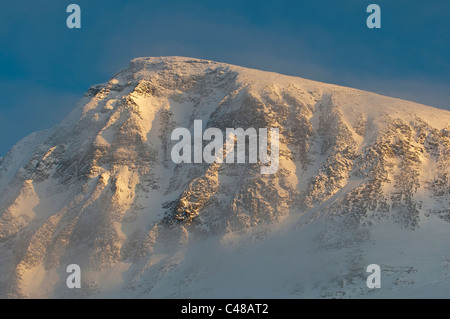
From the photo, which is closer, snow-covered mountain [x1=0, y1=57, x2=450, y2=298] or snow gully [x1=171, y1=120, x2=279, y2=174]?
snow-covered mountain [x1=0, y1=57, x2=450, y2=298]

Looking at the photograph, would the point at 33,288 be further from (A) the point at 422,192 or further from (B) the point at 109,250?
(A) the point at 422,192

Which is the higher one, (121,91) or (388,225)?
(121,91)

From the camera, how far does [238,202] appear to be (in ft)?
345

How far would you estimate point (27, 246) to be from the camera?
10431cm

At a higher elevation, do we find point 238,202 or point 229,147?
point 229,147

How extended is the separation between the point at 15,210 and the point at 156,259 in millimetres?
33010

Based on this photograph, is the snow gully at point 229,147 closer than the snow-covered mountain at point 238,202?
No

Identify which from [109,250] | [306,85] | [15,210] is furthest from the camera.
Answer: [306,85]

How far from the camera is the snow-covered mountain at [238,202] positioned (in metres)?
90.4

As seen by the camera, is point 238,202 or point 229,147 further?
point 229,147

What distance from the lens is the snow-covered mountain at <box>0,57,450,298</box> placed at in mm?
90438

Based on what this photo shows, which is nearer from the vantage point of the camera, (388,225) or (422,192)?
(388,225)
